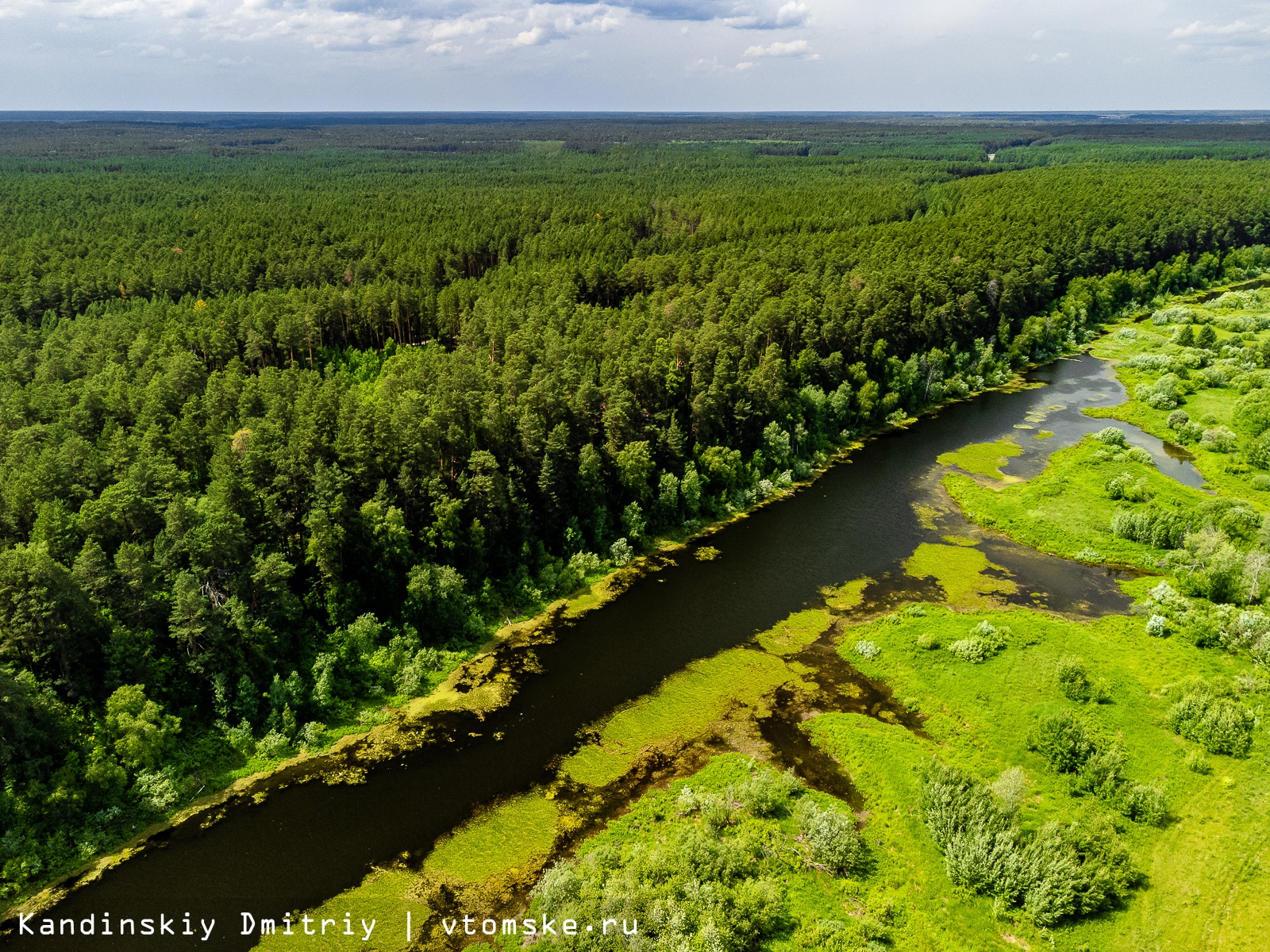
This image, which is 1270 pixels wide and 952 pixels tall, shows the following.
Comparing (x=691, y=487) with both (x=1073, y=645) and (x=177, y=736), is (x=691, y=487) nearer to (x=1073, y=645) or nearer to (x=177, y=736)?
(x=1073, y=645)

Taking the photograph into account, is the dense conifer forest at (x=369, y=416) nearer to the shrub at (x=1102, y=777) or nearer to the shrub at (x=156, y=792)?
the shrub at (x=156, y=792)

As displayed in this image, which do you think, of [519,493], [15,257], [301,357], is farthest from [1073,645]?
[15,257]

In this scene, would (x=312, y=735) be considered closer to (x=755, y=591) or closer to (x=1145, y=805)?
(x=755, y=591)

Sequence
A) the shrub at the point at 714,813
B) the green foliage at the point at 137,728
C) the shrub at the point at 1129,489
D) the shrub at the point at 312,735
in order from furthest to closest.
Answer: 1. the shrub at the point at 1129,489
2. the shrub at the point at 312,735
3. the green foliage at the point at 137,728
4. the shrub at the point at 714,813

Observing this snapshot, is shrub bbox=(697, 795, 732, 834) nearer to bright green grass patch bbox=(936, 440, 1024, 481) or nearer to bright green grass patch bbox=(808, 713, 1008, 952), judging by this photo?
bright green grass patch bbox=(808, 713, 1008, 952)

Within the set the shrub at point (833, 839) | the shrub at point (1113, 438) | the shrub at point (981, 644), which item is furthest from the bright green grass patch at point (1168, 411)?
the shrub at point (833, 839)

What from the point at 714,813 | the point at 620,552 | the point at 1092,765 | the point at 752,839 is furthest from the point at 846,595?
the point at 752,839

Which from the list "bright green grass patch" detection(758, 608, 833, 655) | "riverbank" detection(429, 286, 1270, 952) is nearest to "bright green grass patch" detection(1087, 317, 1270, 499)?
"riverbank" detection(429, 286, 1270, 952)
